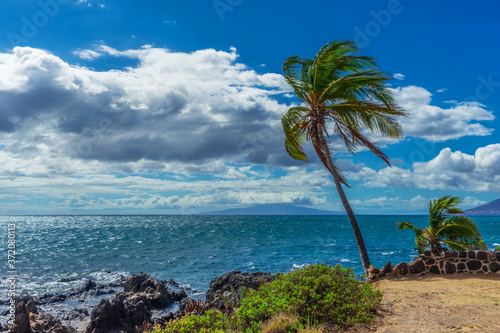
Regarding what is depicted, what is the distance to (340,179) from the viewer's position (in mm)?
15891

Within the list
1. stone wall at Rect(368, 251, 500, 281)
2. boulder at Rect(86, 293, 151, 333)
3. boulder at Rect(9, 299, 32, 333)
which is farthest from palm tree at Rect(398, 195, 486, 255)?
boulder at Rect(9, 299, 32, 333)

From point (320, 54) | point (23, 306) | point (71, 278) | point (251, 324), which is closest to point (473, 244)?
point (320, 54)

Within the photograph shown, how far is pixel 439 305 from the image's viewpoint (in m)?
9.36

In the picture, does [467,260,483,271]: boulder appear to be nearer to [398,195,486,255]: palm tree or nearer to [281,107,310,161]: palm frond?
[398,195,486,255]: palm tree

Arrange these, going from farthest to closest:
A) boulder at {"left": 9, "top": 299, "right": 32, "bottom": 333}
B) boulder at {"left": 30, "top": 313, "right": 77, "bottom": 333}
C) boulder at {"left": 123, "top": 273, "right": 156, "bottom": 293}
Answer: boulder at {"left": 123, "top": 273, "right": 156, "bottom": 293}
boulder at {"left": 30, "top": 313, "right": 77, "bottom": 333}
boulder at {"left": 9, "top": 299, "right": 32, "bottom": 333}

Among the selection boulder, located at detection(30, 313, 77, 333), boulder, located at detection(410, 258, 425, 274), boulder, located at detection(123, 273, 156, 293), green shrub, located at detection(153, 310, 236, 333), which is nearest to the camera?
green shrub, located at detection(153, 310, 236, 333)

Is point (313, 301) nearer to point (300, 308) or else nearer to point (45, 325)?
point (300, 308)

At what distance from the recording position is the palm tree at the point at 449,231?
1444 centimetres

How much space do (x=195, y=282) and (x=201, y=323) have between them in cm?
1896

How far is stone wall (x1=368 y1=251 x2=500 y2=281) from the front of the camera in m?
12.6

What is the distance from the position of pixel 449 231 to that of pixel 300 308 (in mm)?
9806

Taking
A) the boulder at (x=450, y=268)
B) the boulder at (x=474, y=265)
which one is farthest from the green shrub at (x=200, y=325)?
the boulder at (x=474, y=265)

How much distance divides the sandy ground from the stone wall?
1.19 feet

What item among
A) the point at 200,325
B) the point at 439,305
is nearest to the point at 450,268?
the point at 439,305
